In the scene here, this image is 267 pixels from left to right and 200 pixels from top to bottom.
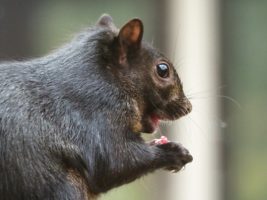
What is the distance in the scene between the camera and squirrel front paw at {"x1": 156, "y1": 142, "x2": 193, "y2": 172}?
235cm

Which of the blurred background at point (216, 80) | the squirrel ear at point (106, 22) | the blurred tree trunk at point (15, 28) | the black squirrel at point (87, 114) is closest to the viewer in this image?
the black squirrel at point (87, 114)

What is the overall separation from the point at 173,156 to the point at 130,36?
11.6 inches

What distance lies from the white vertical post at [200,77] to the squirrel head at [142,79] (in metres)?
1.83

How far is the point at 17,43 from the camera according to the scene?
3785 millimetres

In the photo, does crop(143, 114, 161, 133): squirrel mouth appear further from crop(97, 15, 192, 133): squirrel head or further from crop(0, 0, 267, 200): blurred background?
crop(0, 0, 267, 200): blurred background

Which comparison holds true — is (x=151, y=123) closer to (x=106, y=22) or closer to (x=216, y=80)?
(x=106, y=22)

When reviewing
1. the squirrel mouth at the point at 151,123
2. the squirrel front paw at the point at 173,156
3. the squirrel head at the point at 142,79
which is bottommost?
the squirrel front paw at the point at 173,156

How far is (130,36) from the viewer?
232cm

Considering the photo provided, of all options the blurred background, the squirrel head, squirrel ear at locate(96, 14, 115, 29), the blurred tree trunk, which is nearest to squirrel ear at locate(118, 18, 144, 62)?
the squirrel head

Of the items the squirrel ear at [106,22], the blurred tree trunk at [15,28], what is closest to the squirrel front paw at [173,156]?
the squirrel ear at [106,22]

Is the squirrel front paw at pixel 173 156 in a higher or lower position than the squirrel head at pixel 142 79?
lower

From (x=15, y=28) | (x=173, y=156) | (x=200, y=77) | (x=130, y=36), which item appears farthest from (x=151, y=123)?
(x=200, y=77)

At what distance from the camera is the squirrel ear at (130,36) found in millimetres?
2287

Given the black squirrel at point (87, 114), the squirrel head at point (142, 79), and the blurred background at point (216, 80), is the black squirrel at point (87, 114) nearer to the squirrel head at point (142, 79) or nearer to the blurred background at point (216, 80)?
the squirrel head at point (142, 79)
